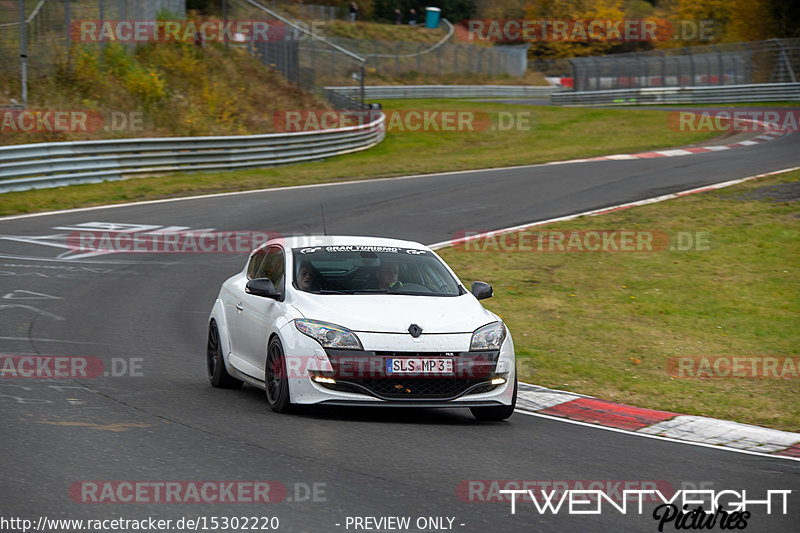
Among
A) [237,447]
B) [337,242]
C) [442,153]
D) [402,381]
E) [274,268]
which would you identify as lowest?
[442,153]

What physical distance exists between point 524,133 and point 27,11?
2074 centimetres

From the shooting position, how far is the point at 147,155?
27891 mm

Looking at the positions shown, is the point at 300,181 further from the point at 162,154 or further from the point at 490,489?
the point at 490,489

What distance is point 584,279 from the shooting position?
1644 centimetres

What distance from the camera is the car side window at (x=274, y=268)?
9.10 metres
